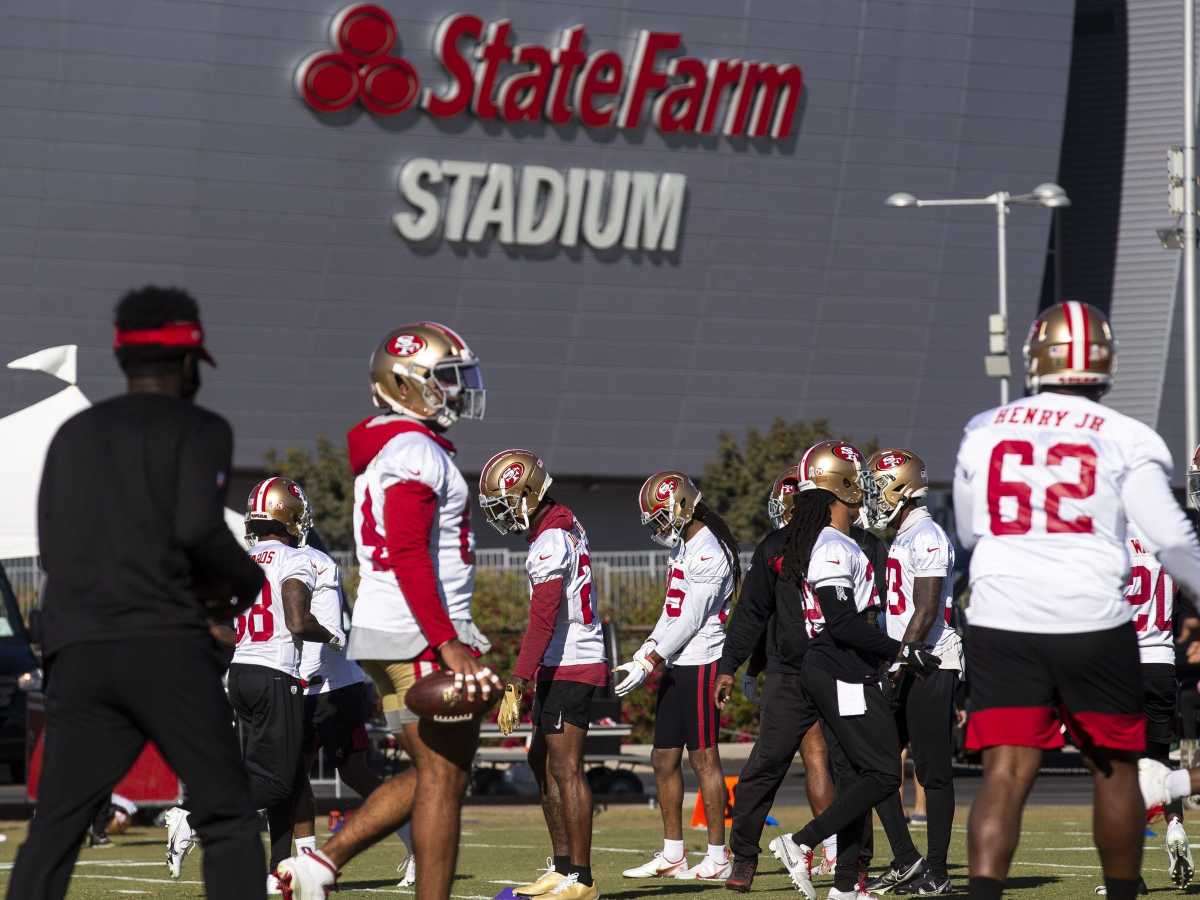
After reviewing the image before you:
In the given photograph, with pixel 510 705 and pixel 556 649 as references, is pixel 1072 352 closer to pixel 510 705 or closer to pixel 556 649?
pixel 510 705

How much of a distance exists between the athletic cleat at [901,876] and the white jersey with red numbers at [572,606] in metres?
1.68

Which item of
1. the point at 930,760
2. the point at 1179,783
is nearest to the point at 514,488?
the point at 930,760

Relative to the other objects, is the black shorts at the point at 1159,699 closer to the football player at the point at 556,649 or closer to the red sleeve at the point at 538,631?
the football player at the point at 556,649

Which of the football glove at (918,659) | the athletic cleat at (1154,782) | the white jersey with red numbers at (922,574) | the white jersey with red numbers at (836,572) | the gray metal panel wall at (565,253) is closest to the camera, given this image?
the athletic cleat at (1154,782)

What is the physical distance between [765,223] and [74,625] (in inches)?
1672

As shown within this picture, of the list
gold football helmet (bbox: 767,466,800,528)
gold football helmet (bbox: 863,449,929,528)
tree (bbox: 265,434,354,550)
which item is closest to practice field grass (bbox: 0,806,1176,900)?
gold football helmet (bbox: 863,449,929,528)

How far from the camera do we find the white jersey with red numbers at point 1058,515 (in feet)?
22.7

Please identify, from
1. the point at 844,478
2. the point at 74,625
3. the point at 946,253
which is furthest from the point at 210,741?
the point at 946,253

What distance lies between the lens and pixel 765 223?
4797 cm

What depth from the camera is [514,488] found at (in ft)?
33.8

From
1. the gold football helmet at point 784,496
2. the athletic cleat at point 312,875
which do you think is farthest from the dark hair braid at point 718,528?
the athletic cleat at point 312,875

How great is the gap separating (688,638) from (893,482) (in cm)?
162

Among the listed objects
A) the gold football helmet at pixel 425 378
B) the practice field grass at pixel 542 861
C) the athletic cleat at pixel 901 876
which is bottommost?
the practice field grass at pixel 542 861

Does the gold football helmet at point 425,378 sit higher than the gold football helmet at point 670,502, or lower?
higher
